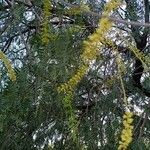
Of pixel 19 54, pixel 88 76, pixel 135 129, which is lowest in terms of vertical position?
pixel 135 129

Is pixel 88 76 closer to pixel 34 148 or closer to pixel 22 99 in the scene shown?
pixel 34 148

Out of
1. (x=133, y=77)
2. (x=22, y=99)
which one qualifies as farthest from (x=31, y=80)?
(x=133, y=77)

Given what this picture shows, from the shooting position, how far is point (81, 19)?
2125 millimetres

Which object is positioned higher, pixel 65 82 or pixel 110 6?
pixel 65 82

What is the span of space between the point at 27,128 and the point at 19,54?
1.34 feet

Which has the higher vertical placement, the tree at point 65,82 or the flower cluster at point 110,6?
the tree at point 65,82

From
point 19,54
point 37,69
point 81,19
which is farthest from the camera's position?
point 19,54

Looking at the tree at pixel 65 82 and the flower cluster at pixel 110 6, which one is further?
the tree at pixel 65 82

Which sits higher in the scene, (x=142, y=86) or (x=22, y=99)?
(x=142, y=86)

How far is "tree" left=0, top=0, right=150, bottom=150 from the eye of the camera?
1825 millimetres

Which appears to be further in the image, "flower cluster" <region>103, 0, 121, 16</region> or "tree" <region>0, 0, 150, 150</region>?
"tree" <region>0, 0, 150, 150</region>

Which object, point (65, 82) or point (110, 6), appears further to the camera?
point (65, 82)

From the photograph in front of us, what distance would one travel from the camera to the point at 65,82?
5.58 ft

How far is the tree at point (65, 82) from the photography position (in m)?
1.83
